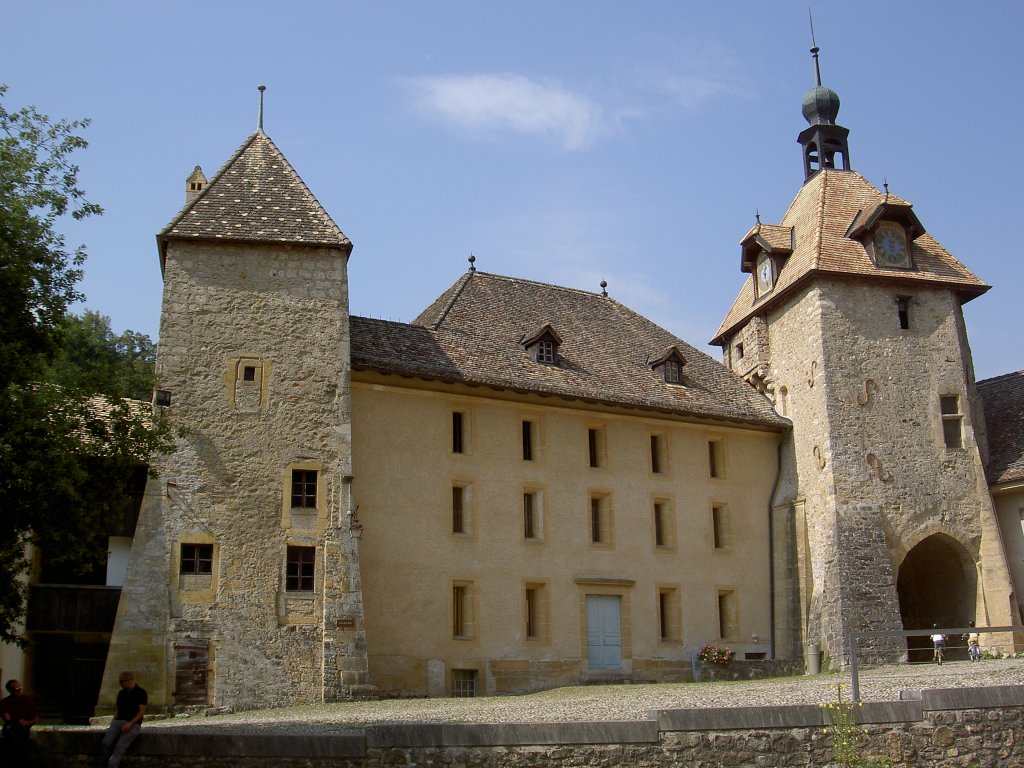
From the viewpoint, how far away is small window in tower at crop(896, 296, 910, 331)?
3300 centimetres

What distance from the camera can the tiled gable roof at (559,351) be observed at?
2886 centimetres

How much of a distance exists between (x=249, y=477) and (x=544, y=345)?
33.0ft

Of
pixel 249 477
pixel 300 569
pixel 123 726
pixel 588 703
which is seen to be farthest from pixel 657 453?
pixel 123 726

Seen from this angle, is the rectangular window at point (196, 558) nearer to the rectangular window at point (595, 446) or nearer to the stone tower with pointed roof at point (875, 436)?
the rectangular window at point (595, 446)

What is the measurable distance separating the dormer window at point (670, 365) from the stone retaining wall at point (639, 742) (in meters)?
18.2

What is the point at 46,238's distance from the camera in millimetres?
18328

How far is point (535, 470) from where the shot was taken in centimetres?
2992

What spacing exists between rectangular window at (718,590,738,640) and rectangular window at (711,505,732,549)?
1.36m

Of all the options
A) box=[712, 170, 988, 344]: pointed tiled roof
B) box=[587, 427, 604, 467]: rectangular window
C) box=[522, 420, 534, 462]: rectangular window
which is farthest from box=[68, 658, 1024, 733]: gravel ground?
box=[712, 170, 988, 344]: pointed tiled roof

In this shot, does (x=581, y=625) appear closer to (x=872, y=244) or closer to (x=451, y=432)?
(x=451, y=432)

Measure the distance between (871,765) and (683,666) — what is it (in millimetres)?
15664

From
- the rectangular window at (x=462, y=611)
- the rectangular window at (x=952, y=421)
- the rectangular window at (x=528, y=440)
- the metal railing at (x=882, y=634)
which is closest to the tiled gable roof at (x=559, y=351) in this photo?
the rectangular window at (x=528, y=440)

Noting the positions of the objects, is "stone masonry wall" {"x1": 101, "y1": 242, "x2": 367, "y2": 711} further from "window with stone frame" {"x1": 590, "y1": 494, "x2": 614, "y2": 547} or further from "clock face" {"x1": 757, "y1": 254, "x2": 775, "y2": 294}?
"clock face" {"x1": 757, "y1": 254, "x2": 775, "y2": 294}

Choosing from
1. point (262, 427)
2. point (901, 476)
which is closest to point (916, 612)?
point (901, 476)
